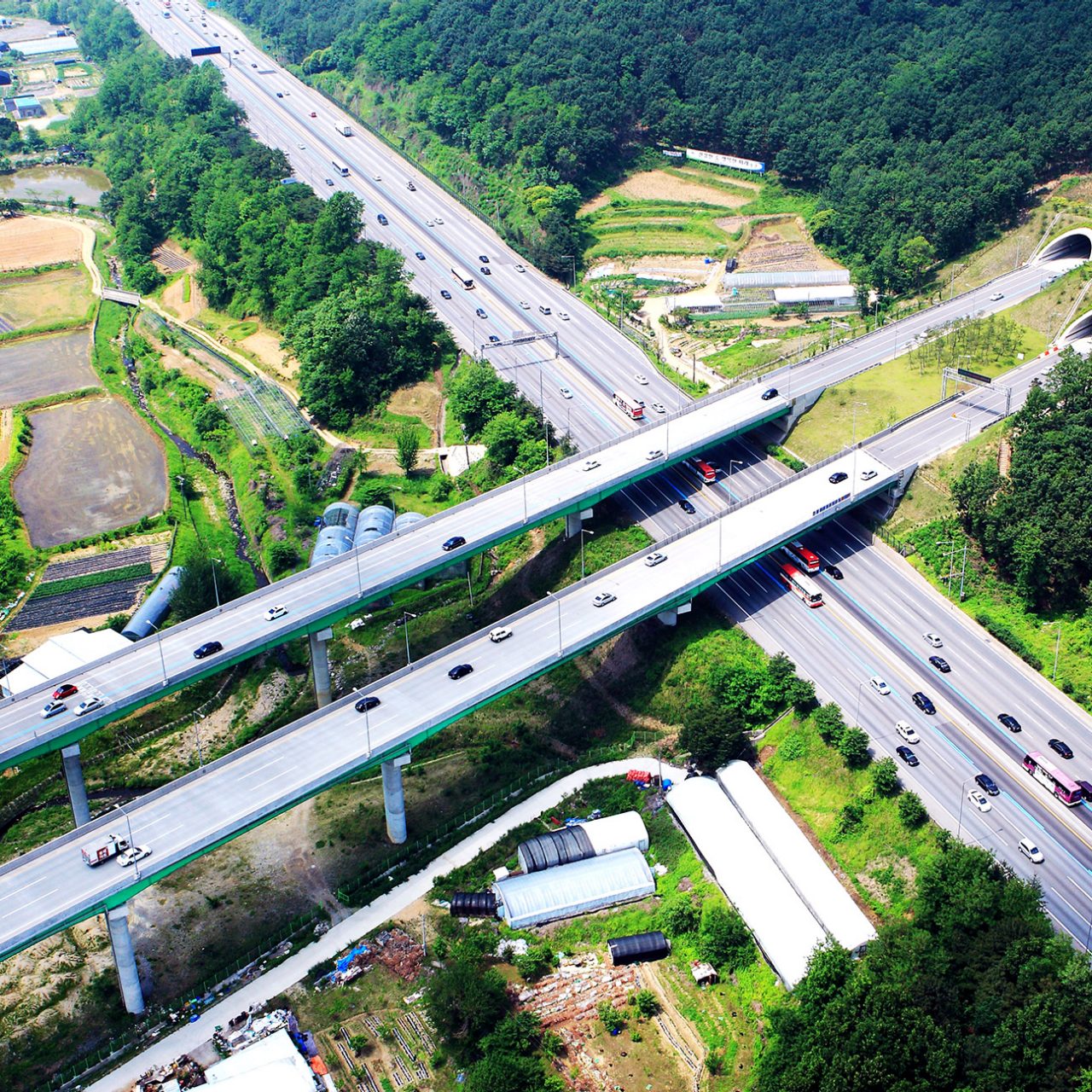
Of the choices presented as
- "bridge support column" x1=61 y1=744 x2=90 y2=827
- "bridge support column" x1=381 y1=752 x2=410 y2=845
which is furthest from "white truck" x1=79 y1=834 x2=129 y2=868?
"bridge support column" x1=381 y1=752 x2=410 y2=845

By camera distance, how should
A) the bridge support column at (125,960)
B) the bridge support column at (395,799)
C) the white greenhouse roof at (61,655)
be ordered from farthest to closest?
the white greenhouse roof at (61,655)
the bridge support column at (395,799)
the bridge support column at (125,960)

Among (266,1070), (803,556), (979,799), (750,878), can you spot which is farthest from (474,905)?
(803,556)

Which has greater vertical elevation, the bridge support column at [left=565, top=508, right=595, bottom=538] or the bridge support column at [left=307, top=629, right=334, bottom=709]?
the bridge support column at [left=565, top=508, right=595, bottom=538]

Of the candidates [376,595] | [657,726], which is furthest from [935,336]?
[376,595]

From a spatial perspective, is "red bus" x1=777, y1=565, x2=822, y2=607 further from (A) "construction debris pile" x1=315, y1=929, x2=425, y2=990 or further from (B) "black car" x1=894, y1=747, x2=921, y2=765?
(A) "construction debris pile" x1=315, y1=929, x2=425, y2=990

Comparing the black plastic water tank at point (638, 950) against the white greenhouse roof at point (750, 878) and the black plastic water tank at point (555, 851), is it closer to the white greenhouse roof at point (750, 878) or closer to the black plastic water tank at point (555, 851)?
the white greenhouse roof at point (750, 878)

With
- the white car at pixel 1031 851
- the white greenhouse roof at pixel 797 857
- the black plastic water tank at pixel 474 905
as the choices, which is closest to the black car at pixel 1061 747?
the white car at pixel 1031 851

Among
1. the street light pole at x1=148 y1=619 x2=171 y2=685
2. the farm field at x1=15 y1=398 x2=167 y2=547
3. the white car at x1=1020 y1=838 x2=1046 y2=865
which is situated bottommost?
the white car at x1=1020 y1=838 x2=1046 y2=865
